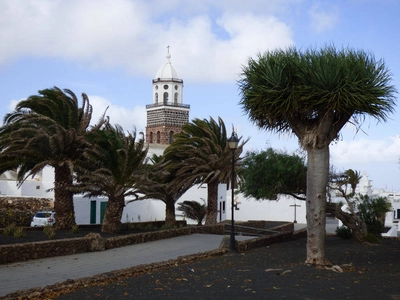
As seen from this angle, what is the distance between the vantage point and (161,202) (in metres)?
42.1

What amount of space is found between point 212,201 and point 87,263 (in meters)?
12.8

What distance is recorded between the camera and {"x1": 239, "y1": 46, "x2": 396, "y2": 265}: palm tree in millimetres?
13602

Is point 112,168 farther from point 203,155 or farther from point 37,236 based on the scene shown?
point 203,155

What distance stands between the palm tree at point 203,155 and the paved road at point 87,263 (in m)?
4.39

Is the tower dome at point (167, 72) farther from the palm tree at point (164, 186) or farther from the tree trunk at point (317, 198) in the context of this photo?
the tree trunk at point (317, 198)

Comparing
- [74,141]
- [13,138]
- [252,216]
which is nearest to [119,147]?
[74,141]

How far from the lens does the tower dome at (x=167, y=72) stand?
80312mm

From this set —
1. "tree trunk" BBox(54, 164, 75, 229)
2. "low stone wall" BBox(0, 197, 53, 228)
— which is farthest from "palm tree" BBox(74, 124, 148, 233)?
"low stone wall" BBox(0, 197, 53, 228)

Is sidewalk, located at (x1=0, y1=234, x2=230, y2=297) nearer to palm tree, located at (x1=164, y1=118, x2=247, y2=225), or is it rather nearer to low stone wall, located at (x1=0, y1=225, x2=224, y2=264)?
low stone wall, located at (x1=0, y1=225, x2=224, y2=264)

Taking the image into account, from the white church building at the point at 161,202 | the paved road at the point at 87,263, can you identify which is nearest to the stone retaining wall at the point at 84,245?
the paved road at the point at 87,263

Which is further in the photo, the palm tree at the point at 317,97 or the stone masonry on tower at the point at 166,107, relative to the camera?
the stone masonry on tower at the point at 166,107

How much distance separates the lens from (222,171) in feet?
87.8

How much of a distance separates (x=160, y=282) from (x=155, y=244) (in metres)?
10.2

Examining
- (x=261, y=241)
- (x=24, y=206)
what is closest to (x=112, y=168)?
(x=261, y=241)
